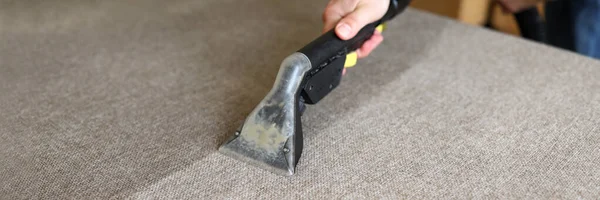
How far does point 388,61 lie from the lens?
37.0 inches

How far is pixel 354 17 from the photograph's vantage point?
78 cm

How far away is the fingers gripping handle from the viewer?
2.29ft

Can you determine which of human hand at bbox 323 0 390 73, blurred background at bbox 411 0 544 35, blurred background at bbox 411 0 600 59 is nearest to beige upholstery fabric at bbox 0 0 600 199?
human hand at bbox 323 0 390 73

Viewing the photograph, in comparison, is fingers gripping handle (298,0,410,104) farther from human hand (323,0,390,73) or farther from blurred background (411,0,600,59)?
blurred background (411,0,600,59)

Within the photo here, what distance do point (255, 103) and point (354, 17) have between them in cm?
19

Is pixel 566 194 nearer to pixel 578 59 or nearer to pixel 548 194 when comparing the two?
pixel 548 194

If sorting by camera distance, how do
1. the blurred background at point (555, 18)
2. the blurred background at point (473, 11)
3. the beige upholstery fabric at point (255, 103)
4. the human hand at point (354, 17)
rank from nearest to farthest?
1. the beige upholstery fabric at point (255, 103)
2. the human hand at point (354, 17)
3. the blurred background at point (555, 18)
4. the blurred background at point (473, 11)

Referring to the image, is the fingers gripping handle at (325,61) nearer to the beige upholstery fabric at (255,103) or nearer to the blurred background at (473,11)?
the beige upholstery fabric at (255,103)

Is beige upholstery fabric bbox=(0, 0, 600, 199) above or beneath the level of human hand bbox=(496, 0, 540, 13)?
above

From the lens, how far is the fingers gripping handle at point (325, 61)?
697 millimetres

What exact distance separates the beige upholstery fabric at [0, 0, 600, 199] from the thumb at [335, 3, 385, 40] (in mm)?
107

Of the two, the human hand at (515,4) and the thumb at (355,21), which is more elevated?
the thumb at (355,21)

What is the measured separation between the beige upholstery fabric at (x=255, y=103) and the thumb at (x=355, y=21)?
107 millimetres

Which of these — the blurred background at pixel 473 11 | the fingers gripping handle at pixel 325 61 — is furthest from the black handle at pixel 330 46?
the blurred background at pixel 473 11
